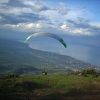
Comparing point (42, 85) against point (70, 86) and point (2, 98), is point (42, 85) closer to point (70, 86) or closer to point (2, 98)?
point (70, 86)

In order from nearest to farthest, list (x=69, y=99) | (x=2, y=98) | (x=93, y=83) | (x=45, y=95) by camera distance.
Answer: (x=2, y=98) < (x=69, y=99) < (x=45, y=95) < (x=93, y=83)

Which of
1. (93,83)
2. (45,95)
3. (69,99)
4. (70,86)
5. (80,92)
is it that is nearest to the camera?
(69,99)

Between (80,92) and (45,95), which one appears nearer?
(45,95)

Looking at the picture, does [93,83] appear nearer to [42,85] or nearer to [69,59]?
[42,85]

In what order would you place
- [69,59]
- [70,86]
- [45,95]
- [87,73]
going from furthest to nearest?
[69,59], [87,73], [70,86], [45,95]

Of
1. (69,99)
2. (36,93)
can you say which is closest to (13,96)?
(36,93)

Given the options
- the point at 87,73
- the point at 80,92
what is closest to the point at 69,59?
the point at 87,73
